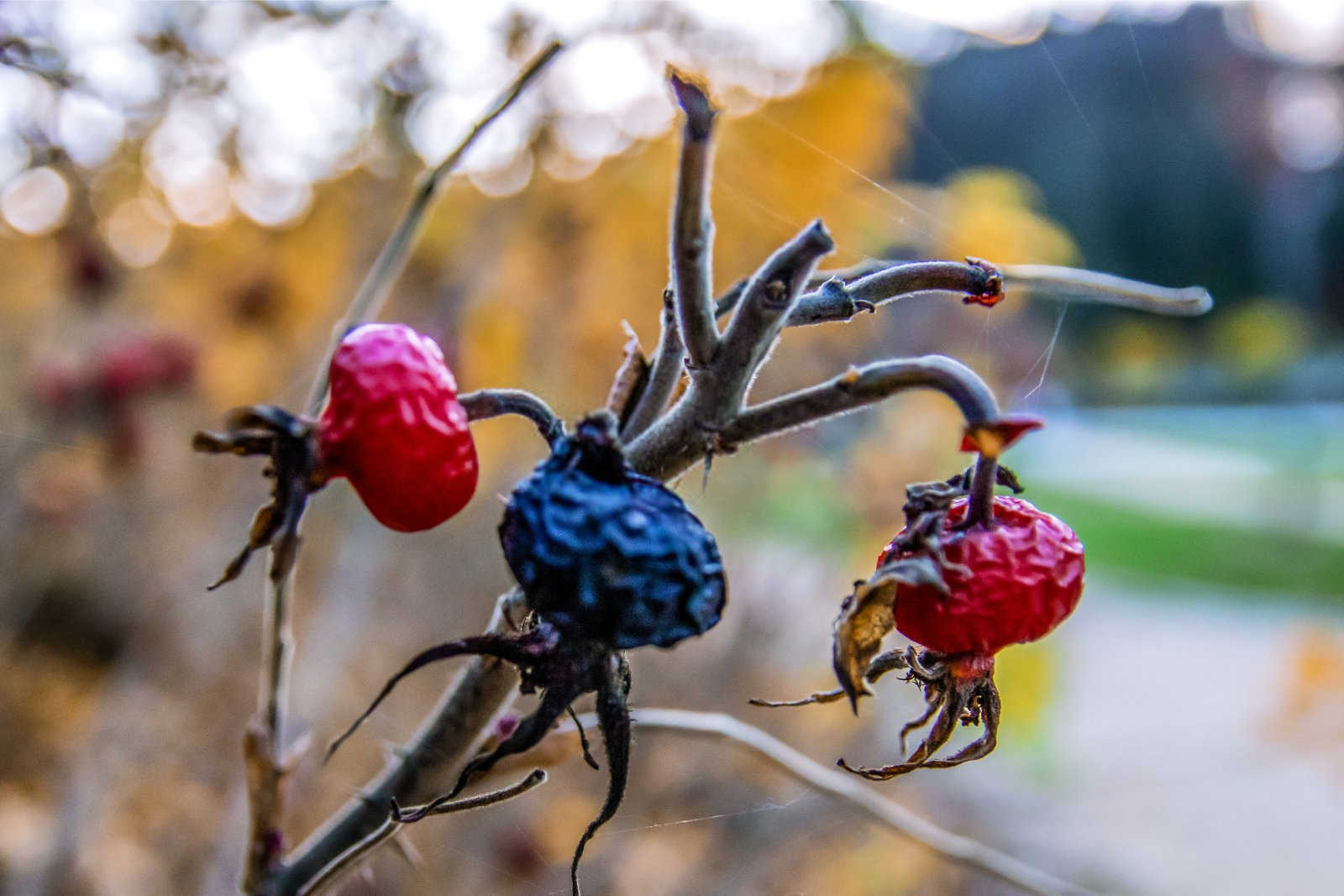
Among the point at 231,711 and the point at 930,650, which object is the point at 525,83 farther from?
the point at 231,711

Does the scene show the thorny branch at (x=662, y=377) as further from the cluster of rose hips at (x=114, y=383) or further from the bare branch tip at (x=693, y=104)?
the cluster of rose hips at (x=114, y=383)

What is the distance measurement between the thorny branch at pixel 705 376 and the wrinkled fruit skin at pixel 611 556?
0.14 ft

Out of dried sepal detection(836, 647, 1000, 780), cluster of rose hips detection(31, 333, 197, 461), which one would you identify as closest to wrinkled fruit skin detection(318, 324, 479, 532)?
dried sepal detection(836, 647, 1000, 780)

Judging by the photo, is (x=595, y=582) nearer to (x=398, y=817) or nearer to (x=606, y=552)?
(x=606, y=552)

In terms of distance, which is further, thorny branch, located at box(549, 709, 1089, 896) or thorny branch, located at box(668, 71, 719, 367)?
thorny branch, located at box(549, 709, 1089, 896)

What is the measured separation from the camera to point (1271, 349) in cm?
994

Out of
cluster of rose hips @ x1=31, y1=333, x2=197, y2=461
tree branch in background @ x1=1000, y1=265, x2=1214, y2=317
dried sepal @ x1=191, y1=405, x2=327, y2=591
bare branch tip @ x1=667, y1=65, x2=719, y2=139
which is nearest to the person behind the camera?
bare branch tip @ x1=667, y1=65, x2=719, y2=139

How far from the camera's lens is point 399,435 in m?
0.54

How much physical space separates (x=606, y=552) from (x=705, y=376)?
0.10 meters

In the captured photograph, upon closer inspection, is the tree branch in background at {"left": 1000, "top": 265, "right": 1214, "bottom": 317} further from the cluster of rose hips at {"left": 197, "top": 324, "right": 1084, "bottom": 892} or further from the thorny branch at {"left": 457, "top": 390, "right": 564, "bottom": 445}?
the thorny branch at {"left": 457, "top": 390, "right": 564, "bottom": 445}

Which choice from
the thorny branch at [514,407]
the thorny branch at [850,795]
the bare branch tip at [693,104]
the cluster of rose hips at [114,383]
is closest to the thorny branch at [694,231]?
the bare branch tip at [693,104]

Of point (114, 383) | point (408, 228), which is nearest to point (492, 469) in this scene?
point (114, 383)

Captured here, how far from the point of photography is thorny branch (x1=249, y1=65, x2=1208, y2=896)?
43 cm

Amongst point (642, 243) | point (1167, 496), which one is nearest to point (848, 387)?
point (642, 243)
